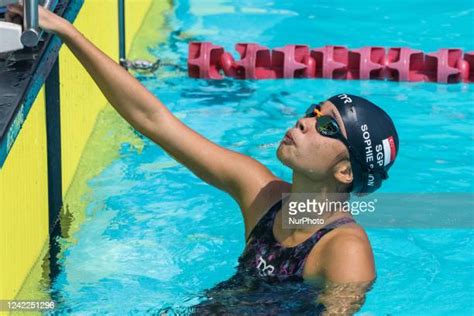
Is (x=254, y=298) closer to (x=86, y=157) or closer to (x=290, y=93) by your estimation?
(x=86, y=157)

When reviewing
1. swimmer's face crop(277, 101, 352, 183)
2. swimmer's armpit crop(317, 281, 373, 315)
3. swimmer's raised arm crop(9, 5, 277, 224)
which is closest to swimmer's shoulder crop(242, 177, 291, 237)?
swimmer's raised arm crop(9, 5, 277, 224)

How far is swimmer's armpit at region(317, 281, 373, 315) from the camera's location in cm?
350

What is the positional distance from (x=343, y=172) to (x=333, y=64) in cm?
402

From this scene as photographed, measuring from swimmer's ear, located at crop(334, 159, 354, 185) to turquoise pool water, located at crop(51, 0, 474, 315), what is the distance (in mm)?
1247

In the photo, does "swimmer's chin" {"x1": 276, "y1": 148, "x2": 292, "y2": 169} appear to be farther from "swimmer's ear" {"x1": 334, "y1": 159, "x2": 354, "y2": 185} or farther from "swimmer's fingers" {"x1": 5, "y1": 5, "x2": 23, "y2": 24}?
"swimmer's fingers" {"x1": 5, "y1": 5, "x2": 23, "y2": 24}

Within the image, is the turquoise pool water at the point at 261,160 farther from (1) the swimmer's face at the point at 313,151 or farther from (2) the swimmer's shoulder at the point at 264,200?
(1) the swimmer's face at the point at 313,151

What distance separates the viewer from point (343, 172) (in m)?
3.73

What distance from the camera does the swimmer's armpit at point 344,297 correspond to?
350 cm

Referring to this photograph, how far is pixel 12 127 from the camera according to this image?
384 centimetres

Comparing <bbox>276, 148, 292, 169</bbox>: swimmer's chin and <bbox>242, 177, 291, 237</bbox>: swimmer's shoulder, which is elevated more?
<bbox>276, 148, 292, 169</bbox>: swimmer's chin

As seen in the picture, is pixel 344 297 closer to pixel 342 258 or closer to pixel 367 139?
pixel 342 258

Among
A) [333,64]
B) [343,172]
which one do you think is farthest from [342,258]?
[333,64]

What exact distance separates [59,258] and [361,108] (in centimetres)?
190

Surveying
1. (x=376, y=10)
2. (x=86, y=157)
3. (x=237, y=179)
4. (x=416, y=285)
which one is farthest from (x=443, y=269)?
(x=376, y=10)
